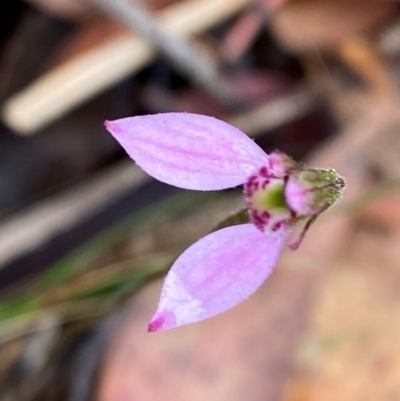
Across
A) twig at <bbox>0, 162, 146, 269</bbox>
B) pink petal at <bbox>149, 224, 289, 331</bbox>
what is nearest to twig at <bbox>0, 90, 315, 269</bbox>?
twig at <bbox>0, 162, 146, 269</bbox>

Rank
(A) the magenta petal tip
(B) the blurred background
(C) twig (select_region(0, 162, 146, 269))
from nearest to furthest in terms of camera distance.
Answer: (A) the magenta petal tip
(B) the blurred background
(C) twig (select_region(0, 162, 146, 269))

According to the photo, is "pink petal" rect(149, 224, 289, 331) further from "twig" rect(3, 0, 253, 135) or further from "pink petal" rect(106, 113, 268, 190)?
"twig" rect(3, 0, 253, 135)

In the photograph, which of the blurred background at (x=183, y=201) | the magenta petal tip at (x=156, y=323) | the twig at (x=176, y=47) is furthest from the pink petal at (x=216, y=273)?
the twig at (x=176, y=47)

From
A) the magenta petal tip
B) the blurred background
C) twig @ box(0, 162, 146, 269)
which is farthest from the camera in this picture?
twig @ box(0, 162, 146, 269)

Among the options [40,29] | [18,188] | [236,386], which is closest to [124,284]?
[236,386]

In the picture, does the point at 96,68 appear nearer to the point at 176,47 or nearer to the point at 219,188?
the point at 176,47

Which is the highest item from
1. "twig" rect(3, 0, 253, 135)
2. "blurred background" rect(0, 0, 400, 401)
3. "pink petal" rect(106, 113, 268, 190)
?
"pink petal" rect(106, 113, 268, 190)

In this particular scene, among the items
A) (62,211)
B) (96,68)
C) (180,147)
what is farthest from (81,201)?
(180,147)
